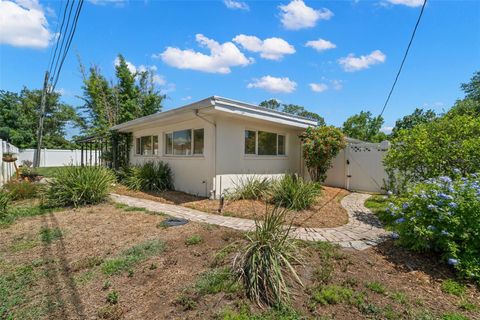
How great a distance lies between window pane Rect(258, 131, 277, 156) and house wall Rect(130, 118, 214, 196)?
83.0 inches

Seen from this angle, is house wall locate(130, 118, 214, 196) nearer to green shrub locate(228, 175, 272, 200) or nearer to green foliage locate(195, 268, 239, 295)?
green shrub locate(228, 175, 272, 200)

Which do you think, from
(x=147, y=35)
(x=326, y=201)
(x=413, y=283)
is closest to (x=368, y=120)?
(x=326, y=201)

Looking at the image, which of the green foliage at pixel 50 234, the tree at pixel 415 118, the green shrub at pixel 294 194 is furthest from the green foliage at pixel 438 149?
the tree at pixel 415 118

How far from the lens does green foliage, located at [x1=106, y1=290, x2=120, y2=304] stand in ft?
8.66

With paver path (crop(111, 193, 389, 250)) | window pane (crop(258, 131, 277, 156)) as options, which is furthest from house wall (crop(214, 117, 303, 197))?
paver path (crop(111, 193, 389, 250))

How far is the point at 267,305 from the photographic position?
8.52 feet

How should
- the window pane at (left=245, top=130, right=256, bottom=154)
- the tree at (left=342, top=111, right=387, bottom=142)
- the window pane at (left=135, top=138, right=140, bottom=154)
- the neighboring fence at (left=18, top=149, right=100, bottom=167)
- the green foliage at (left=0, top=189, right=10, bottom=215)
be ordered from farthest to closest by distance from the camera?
→ the tree at (left=342, top=111, right=387, bottom=142) → the neighboring fence at (left=18, top=149, right=100, bottom=167) → the window pane at (left=135, top=138, right=140, bottom=154) → the window pane at (left=245, top=130, right=256, bottom=154) → the green foliage at (left=0, top=189, right=10, bottom=215)

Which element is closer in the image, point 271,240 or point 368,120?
point 271,240

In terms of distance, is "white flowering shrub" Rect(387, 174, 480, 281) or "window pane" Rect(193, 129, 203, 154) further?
"window pane" Rect(193, 129, 203, 154)

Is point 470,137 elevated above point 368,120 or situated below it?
below

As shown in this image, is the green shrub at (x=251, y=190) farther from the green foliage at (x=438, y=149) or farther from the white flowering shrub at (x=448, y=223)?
the white flowering shrub at (x=448, y=223)

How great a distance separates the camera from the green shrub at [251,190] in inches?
303

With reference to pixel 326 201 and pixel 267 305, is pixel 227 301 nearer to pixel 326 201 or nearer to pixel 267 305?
pixel 267 305

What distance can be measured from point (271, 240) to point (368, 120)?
2694 centimetres
